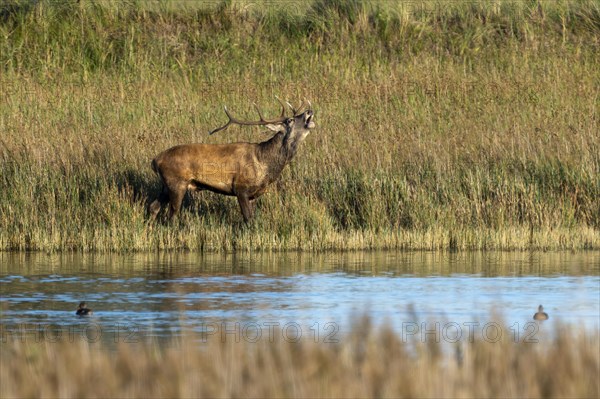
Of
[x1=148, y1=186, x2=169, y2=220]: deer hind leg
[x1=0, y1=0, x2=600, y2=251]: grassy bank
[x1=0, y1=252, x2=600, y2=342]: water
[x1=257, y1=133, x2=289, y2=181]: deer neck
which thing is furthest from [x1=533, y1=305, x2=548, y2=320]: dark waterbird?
[x1=148, y1=186, x2=169, y2=220]: deer hind leg

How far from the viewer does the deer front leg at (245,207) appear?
15.1 m

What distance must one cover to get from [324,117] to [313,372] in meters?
13.2

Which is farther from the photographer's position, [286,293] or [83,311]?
[286,293]

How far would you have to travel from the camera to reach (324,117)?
1955 cm

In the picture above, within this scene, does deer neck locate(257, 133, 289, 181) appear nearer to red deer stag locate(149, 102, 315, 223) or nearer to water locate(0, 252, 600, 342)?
red deer stag locate(149, 102, 315, 223)

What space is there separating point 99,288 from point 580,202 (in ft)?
21.6

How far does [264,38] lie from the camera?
23938mm

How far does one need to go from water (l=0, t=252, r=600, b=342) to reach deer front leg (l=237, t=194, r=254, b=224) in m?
0.81

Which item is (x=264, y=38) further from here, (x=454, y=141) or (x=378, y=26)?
(x=454, y=141)

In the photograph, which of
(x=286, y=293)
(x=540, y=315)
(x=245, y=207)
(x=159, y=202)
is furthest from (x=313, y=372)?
(x=159, y=202)

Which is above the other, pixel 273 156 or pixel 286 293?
pixel 273 156

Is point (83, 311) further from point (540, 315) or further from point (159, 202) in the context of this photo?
point (159, 202)

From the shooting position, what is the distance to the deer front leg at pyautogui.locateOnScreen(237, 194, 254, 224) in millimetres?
15102

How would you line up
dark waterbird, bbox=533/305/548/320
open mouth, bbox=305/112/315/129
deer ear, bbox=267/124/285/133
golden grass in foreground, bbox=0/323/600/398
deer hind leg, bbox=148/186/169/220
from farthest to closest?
deer ear, bbox=267/124/285/133 → deer hind leg, bbox=148/186/169/220 → open mouth, bbox=305/112/315/129 → dark waterbird, bbox=533/305/548/320 → golden grass in foreground, bbox=0/323/600/398
